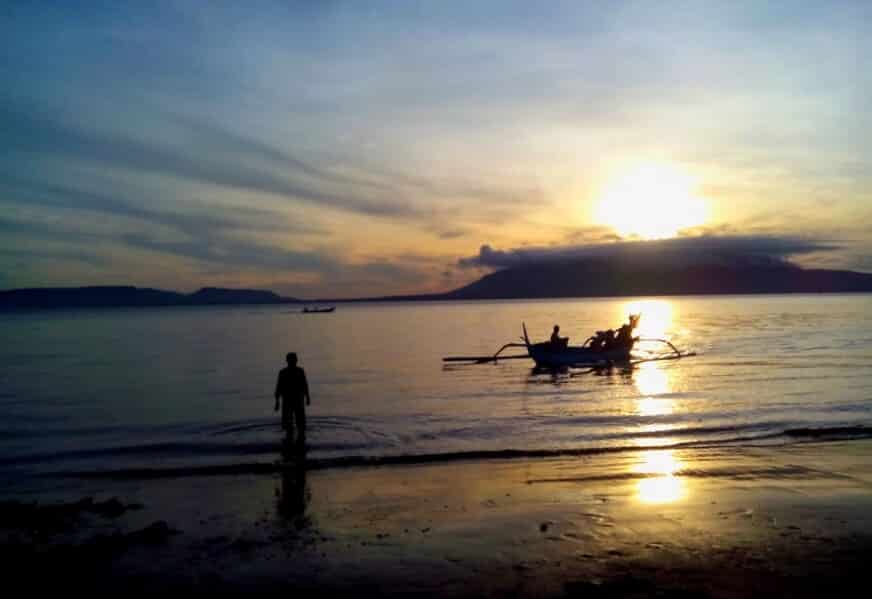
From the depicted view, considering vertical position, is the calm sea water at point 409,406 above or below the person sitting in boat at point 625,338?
below

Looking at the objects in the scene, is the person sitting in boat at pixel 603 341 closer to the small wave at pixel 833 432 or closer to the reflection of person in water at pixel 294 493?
the small wave at pixel 833 432

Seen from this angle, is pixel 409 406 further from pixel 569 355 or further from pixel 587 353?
pixel 587 353

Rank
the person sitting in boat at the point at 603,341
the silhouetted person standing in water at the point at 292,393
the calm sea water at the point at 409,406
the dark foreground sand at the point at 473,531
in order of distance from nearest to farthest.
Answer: the dark foreground sand at the point at 473,531, the silhouetted person standing in water at the point at 292,393, the calm sea water at the point at 409,406, the person sitting in boat at the point at 603,341

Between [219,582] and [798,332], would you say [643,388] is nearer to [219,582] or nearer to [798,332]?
[219,582]

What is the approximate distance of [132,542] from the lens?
9.94m

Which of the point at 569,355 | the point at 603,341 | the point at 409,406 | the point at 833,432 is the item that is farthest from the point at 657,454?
the point at 603,341

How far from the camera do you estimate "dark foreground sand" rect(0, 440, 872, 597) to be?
27.1 ft

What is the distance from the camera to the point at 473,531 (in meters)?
10.2

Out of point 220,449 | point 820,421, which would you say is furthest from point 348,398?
point 820,421

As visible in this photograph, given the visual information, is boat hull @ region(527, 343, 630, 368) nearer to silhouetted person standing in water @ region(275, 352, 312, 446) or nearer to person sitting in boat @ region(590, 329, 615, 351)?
person sitting in boat @ region(590, 329, 615, 351)

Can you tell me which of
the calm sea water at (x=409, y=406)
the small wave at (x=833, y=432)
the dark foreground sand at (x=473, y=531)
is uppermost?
the dark foreground sand at (x=473, y=531)

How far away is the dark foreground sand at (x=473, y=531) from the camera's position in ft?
27.1

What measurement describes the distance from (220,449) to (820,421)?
17.0m

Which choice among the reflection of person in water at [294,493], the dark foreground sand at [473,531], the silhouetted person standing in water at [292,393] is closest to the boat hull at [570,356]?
the silhouetted person standing in water at [292,393]
